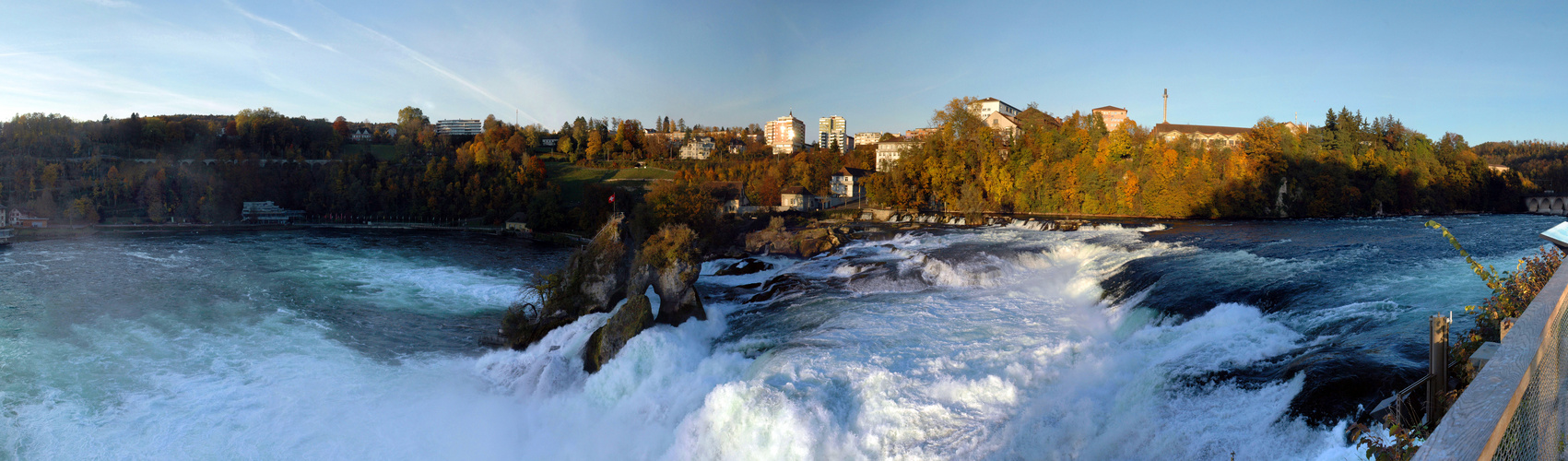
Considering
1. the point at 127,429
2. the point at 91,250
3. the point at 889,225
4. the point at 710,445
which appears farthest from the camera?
the point at 889,225

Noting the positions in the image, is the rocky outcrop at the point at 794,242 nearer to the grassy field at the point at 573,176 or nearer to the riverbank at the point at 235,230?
the riverbank at the point at 235,230

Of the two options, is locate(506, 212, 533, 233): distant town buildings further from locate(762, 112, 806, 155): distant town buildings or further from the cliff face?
locate(762, 112, 806, 155): distant town buildings

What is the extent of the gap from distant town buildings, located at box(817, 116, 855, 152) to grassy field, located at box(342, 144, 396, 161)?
8642 centimetres

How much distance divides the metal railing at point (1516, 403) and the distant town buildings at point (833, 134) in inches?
5722

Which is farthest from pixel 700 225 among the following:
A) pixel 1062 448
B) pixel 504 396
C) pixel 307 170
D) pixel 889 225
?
pixel 307 170

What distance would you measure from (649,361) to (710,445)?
3245 millimetres

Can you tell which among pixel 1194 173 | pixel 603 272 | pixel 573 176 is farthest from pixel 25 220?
pixel 1194 173

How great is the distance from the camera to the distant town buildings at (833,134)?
152m

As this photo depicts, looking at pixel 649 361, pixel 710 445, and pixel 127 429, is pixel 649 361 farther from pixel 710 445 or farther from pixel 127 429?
pixel 127 429

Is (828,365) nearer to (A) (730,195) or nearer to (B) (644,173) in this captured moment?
(A) (730,195)

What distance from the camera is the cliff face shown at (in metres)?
14.6

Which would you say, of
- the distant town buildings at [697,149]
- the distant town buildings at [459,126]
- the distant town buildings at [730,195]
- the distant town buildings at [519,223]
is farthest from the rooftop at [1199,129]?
the distant town buildings at [459,126]

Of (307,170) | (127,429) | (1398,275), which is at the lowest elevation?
(127,429)

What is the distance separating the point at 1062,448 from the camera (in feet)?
26.1
